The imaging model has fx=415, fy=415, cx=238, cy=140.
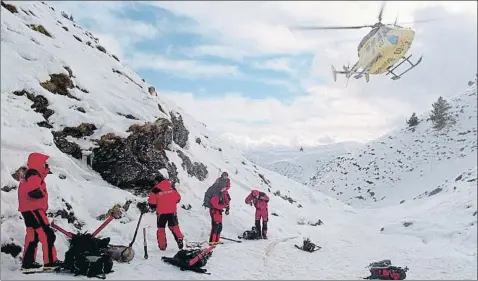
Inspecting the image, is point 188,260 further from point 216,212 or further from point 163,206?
point 216,212

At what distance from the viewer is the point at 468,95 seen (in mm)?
70000

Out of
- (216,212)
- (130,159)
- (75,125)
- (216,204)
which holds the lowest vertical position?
(216,212)

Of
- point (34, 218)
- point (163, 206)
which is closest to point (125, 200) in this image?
point (163, 206)

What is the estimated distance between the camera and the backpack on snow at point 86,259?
8.31m

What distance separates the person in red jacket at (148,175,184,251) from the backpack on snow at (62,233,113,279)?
273cm

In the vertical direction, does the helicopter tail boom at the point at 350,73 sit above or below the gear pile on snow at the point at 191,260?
above

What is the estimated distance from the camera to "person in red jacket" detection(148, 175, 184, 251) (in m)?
11.4

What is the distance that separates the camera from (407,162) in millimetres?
58438

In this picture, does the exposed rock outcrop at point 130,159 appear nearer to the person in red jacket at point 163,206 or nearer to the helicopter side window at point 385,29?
the person in red jacket at point 163,206

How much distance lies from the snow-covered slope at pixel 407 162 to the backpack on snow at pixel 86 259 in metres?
42.9

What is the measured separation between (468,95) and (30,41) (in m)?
70.9

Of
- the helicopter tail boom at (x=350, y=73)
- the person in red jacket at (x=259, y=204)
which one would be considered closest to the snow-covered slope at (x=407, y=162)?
the helicopter tail boom at (x=350, y=73)

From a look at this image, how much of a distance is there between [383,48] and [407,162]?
40.6m

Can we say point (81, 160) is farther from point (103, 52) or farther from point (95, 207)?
point (103, 52)
